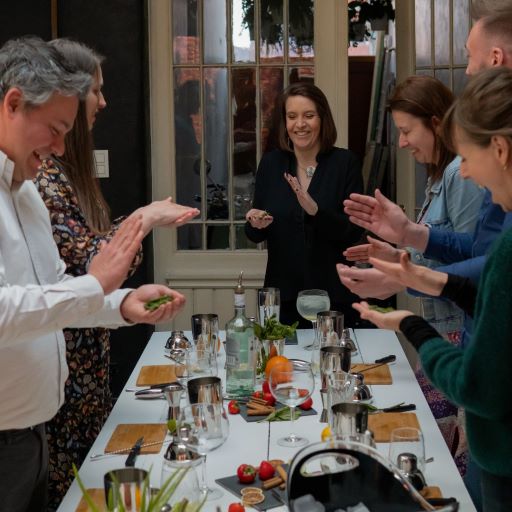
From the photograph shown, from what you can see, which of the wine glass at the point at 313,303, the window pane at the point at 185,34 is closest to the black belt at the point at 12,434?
the wine glass at the point at 313,303

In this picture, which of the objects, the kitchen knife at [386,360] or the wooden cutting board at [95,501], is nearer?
the wooden cutting board at [95,501]

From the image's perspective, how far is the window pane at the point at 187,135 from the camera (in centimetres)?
496

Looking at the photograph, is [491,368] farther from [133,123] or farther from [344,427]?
[133,123]

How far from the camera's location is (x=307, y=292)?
131 inches

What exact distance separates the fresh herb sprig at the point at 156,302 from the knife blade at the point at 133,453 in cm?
34

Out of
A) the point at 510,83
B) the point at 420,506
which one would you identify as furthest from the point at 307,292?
the point at 420,506

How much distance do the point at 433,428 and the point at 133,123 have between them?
2.94 m

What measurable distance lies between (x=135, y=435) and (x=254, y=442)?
12.9 inches

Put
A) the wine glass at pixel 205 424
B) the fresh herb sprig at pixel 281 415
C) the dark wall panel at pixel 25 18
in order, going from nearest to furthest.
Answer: the wine glass at pixel 205 424
the fresh herb sprig at pixel 281 415
the dark wall panel at pixel 25 18

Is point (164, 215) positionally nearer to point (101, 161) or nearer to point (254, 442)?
point (254, 442)

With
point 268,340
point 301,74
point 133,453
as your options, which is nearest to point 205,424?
point 133,453

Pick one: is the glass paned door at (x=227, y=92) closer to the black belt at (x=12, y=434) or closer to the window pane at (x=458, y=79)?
the window pane at (x=458, y=79)

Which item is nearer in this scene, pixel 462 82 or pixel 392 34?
pixel 462 82

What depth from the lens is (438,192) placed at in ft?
10.5
